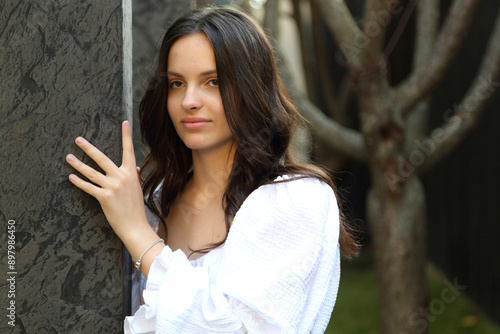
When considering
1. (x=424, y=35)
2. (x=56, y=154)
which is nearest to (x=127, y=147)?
(x=56, y=154)

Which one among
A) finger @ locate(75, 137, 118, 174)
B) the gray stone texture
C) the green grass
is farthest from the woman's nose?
the green grass

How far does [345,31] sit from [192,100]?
7.37 feet

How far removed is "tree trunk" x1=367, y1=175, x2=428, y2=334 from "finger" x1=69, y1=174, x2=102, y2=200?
2.49 metres

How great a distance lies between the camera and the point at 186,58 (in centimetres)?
189

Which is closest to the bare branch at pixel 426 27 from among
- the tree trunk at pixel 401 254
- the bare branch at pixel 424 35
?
the bare branch at pixel 424 35

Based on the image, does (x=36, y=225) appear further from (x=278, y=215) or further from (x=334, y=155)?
(x=334, y=155)

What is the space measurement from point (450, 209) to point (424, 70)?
9.83ft

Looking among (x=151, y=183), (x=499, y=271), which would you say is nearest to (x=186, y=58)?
(x=151, y=183)

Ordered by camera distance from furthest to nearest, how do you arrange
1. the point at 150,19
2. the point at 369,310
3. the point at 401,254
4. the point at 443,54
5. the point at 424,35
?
the point at 369,310 → the point at 424,35 → the point at 401,254 → the point at 443,54 → the point at 150,19

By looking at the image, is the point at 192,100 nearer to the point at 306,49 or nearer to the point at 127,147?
the point at 127,147

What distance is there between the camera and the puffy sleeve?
1.63 meters

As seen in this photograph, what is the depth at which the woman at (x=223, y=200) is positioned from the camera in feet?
5.42

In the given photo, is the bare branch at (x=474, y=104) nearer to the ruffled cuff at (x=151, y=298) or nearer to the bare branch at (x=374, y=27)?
the bare branch at (x=374, y=27)

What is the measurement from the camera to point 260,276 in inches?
65.3
